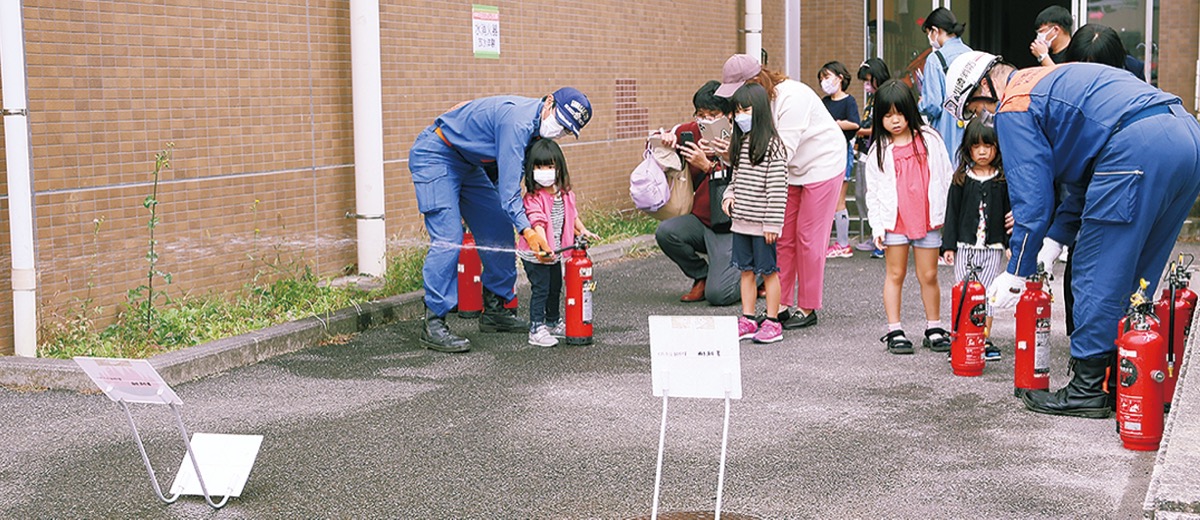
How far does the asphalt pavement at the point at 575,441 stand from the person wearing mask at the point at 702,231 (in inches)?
59.6

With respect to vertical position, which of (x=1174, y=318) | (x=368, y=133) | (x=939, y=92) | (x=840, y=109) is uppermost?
(x=939, y=92)

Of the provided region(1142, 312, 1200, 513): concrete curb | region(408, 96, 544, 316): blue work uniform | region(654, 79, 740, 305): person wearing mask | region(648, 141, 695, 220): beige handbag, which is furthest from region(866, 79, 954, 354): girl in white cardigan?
region(1142, 312, 1200, 513): concrete curb

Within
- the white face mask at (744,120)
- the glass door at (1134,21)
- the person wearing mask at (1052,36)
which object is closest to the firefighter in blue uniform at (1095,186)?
the white face mask at (744,120)

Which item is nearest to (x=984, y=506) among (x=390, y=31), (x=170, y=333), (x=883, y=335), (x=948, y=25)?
(x=883, y=335)

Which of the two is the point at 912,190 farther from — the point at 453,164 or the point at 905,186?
the point at 453,164

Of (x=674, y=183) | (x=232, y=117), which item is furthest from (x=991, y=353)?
(x=232, y=117)

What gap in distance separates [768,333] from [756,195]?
83 centimetres

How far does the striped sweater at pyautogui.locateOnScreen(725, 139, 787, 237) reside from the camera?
26.8ft

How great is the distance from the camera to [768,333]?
8359mm

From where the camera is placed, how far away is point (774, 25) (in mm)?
17359

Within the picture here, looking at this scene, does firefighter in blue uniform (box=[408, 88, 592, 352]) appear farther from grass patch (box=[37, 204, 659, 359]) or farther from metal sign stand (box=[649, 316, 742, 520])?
metal sign stand (box=[649, 316, 742, 520])

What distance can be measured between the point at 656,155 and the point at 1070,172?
12.8 feet

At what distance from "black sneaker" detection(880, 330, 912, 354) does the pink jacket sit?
2.00 meters

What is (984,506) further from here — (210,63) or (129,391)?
(210,63)
